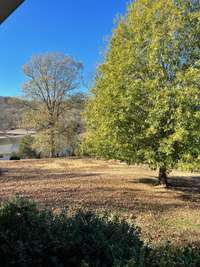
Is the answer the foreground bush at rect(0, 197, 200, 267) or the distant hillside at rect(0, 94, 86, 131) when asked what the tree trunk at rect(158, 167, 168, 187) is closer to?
the foreground bush at rect(0, 197, 200, 267)

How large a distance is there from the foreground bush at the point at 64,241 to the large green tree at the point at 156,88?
13.4ft

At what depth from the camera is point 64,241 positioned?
257 cm

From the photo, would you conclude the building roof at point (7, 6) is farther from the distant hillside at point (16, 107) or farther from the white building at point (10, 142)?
the white building at point (10, 142)

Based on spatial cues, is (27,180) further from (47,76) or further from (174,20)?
(47,76)

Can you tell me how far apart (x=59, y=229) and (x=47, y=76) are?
19686mm

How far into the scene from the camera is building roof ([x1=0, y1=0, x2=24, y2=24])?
222cm

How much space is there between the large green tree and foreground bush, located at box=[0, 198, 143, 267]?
13.4 feet

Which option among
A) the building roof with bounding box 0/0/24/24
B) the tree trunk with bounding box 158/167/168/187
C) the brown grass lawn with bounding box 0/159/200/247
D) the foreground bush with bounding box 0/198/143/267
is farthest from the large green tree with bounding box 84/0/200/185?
the building roof with bounding box 0/0/24/24

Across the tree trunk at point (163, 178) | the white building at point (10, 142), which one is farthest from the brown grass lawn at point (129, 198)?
the white building at point (10, 142)

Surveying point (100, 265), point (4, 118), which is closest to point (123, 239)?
point (100, 265)

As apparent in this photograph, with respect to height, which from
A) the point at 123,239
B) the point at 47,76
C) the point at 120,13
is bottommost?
the point at 123,239

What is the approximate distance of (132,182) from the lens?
912 cm

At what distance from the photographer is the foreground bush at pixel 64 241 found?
2.41m

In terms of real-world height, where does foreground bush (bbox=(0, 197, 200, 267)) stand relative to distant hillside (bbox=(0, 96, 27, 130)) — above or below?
below
